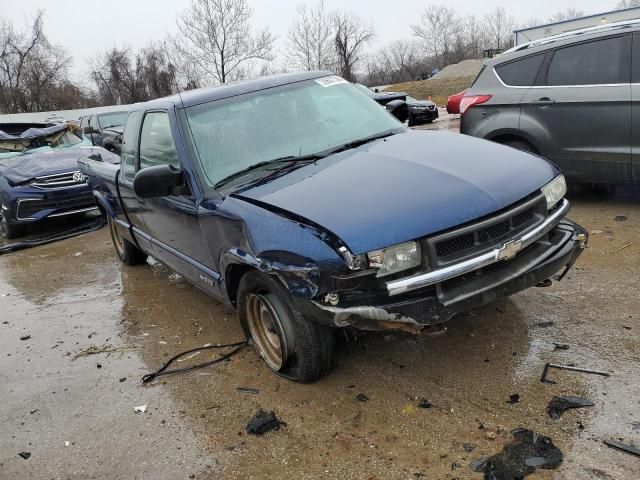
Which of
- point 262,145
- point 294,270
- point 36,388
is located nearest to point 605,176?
point 262,145

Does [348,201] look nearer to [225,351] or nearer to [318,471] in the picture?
[318,471]

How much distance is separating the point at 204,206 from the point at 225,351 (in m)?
1.12

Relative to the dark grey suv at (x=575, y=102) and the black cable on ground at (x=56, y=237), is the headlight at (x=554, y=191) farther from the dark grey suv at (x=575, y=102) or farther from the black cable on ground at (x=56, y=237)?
the black cable on ground at (x=56, y=237)

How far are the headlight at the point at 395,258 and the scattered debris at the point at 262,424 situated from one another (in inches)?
41.1

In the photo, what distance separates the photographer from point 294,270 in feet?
8.95

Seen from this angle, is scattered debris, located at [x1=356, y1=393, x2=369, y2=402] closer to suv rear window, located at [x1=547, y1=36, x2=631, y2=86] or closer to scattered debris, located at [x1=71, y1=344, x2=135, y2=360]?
scattered debris, located at [x1=71, y1=344, x2=135, y2=360]

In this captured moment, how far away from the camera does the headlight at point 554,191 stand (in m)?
3.16

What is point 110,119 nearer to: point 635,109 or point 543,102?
point 543,102

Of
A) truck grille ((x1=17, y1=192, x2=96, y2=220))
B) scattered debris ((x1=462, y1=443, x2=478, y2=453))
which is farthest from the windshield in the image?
scattered debris ((x1=462, y1=443, x2=478, y2=453))

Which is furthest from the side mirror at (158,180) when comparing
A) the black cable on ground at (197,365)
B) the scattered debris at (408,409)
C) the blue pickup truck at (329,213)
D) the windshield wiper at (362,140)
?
the scattered debris at (408,409)

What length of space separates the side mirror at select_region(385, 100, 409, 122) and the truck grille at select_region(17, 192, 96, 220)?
18.3 ft

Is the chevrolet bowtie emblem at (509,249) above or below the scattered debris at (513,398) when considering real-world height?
above

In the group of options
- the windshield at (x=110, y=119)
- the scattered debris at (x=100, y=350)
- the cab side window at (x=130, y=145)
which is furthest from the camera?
the windshield at (x=110, y=119)

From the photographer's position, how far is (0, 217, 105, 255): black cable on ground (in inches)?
313
